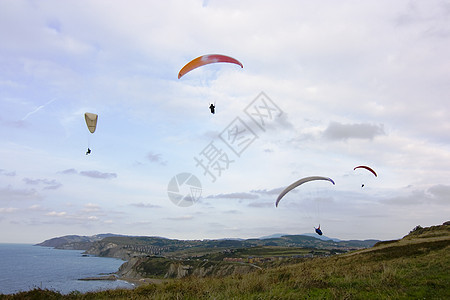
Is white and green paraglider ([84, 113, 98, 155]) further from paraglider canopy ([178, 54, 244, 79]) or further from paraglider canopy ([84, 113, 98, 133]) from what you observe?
paraglider canopy ([178, 54, 244, 79])

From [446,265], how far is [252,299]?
474 inches

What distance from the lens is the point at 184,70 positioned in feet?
70.4

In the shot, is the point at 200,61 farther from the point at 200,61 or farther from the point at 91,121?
the point at 91,121

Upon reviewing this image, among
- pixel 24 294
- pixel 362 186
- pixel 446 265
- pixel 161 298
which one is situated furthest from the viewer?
pixel 362 186

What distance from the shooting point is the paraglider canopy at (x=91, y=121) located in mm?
27453

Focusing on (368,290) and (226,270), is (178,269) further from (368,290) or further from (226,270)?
(368,290)

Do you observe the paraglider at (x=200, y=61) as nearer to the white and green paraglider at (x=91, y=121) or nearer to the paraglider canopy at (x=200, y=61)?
the paraglider canopy at (x=200, y=61)

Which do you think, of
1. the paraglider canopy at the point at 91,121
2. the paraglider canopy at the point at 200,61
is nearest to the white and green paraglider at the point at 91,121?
the paraglider canopy at the point at 91,121

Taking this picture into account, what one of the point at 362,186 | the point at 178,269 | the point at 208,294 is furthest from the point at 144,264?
the point at 208,294

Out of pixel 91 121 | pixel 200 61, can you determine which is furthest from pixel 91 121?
pixel 200 61

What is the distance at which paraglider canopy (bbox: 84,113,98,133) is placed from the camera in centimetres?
2745

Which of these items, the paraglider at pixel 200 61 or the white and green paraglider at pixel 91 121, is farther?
the white and green paraglider at pixel 91 121

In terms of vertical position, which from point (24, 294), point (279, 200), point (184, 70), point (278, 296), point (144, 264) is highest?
point (184, 70)

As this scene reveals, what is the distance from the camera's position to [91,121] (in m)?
27.7
